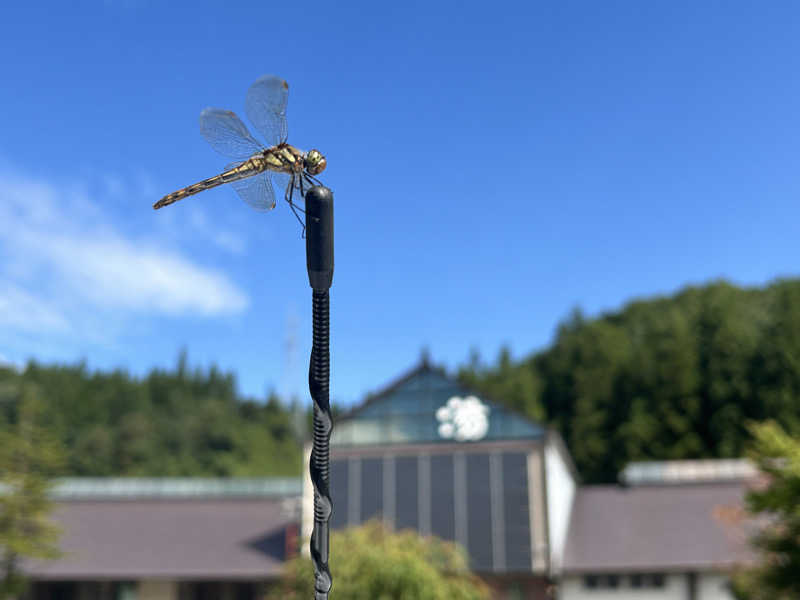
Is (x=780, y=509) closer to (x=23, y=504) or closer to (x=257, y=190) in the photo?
(x=257, y=190)

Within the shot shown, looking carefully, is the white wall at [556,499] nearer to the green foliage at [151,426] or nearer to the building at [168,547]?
the building at [168,547]

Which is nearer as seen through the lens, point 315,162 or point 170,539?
point 315,162

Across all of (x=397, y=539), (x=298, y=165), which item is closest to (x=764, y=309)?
(x=397, y=539)

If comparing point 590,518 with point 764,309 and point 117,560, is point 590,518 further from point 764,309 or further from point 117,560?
point 764,309

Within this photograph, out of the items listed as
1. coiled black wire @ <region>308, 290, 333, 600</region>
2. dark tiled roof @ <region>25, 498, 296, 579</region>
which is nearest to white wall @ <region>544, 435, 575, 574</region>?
dark tiled roof @ <region>25, 498, 296, 579</region>

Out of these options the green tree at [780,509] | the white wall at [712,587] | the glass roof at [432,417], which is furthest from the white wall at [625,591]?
the green tree at [780,509]

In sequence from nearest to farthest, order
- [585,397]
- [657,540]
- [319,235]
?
[319,235] < [657,540] < [585,397]

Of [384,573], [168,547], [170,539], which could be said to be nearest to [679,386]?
[170,539]

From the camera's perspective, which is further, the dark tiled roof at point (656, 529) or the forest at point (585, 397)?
the forest at point (585, 397)
